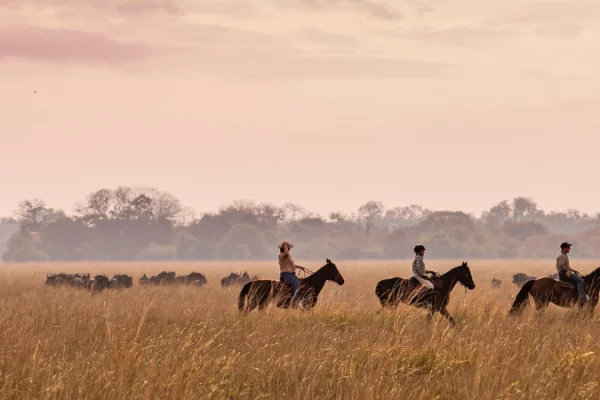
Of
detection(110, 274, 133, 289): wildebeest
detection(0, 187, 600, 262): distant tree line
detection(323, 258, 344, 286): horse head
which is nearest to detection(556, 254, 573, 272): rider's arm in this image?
detection(323, 258, 344, 286): horse head

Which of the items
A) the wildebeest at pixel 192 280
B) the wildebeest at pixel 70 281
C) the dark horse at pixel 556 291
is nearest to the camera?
the dark horse at pixel 556 291

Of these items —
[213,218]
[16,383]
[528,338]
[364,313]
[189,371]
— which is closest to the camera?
[16,383]

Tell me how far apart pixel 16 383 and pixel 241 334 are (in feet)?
16.5

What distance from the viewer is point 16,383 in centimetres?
822

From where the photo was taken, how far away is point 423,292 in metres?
16.6

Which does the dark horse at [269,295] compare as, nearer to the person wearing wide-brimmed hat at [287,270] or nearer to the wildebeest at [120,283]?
the person wearing wide-brimmed hat at [287,270]

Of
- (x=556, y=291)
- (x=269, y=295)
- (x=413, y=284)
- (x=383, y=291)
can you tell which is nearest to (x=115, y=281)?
(x=269, y=295)

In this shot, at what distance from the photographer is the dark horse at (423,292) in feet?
54.0

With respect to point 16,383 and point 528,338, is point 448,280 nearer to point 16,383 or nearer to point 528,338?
point 528,338

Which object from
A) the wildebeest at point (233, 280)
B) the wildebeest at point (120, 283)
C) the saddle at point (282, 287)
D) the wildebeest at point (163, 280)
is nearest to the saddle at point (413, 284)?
the saddle at point (282, 287)

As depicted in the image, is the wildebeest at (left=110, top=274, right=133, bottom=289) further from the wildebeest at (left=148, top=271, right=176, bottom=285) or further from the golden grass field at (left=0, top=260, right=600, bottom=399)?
the golden grass field at (left=0, top=260, right=600, bottom=399)

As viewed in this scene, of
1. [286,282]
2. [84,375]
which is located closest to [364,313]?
[286,282]

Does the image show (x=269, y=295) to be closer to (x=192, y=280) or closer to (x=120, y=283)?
(x=120, y=283)

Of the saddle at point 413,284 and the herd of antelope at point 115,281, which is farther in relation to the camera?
the herd of antelope at point 115,281
